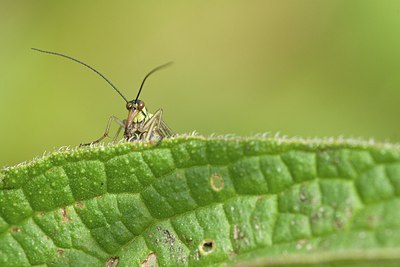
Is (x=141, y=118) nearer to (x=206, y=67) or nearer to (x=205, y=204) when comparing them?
(x=205, y=204)

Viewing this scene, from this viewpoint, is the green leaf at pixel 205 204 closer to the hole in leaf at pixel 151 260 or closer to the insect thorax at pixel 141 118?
the hole in leaf at pixel 151 260

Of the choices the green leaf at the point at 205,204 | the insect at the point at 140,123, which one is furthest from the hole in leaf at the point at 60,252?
the insect at the point at 140,123

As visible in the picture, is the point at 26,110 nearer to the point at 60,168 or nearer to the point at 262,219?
the point at 60,168

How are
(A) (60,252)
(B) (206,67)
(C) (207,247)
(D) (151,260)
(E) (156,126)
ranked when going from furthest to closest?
(B) (206,67) < (E) (156,126) < (A) (60,252) < (D) (151,260) < (C) (207,247)

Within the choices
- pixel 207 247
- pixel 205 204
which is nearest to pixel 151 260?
pixel 207 247

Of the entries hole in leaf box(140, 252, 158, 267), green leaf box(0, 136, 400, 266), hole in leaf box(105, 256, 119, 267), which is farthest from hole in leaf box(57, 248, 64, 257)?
hole in leaf box(140, 252, 158, 267)
